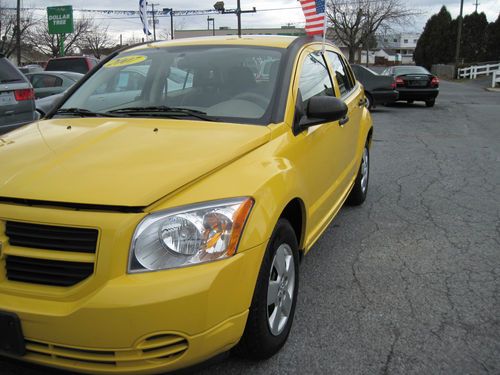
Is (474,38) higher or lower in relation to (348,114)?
higher

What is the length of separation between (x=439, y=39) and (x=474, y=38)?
607 centimetres

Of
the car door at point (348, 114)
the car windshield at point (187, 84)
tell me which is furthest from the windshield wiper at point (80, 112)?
the car door at point (348, 114)

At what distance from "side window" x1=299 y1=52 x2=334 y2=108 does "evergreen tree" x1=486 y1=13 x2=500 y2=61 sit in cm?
4650

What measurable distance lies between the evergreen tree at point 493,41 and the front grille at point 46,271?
161 feet

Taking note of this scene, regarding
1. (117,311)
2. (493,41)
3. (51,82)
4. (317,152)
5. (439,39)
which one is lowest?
(117,311)

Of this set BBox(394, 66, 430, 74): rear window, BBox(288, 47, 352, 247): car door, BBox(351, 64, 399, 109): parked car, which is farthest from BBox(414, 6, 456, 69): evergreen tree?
BBox(288, 47, 352, 247): car door

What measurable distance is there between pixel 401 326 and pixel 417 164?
5.03m

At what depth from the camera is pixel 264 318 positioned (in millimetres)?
2387

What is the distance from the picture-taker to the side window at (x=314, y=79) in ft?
11.1

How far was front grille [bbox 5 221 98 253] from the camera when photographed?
2.00m

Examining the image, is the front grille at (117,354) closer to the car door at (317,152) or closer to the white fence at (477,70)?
the car door at (317,152)

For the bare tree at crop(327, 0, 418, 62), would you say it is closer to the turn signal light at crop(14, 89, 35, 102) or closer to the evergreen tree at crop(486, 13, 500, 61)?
the evergreen tree at crop(486, 13, 500, 61)

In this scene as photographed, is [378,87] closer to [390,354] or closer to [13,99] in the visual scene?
[13,99]

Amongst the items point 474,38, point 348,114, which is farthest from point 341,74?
point 474,38
